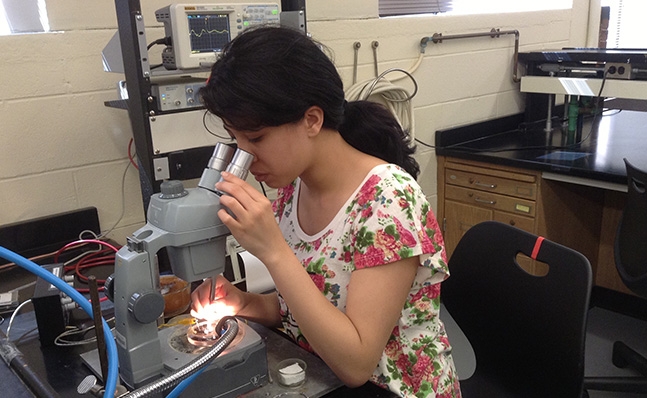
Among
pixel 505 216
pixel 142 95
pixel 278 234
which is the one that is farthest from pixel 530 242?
pixel 505 216

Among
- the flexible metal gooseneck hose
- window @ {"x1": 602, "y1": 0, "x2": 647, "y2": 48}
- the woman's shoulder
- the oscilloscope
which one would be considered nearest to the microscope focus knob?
the flexible metal gooseneck hose

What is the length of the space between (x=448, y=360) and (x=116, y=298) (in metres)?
0.66

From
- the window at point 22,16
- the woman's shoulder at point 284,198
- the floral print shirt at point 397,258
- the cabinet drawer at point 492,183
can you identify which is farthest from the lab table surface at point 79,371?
the cabinet drawer at point 492,183

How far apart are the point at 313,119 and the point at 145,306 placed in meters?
0.43

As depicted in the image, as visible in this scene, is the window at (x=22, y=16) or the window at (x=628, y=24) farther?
the window at (x=628, y=24)

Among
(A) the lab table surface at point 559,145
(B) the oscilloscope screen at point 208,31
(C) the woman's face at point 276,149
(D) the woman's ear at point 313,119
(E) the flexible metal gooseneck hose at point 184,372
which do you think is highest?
(B) the oscilloscope screen at point 208,31

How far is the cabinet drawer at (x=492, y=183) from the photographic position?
2.44 m

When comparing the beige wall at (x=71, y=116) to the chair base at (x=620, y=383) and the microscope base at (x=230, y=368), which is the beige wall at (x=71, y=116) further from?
the chair base at (x=620, y=383)

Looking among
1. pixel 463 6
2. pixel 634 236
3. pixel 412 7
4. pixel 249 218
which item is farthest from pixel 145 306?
pixel 463 6

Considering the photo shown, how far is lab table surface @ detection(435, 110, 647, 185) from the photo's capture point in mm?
2264

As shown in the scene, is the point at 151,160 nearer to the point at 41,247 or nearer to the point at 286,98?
the point at 41,247

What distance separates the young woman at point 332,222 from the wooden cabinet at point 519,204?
4.63 ft

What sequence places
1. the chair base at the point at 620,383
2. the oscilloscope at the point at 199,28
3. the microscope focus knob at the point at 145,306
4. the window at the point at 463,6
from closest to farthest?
1. the microscope focus knob at the point at 145,306
2. the oscilloscope at the point at 199,28
3. the chair base at the point at 620,383
4. the window at the point at 463,6

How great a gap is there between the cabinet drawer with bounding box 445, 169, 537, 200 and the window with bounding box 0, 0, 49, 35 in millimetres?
1820
